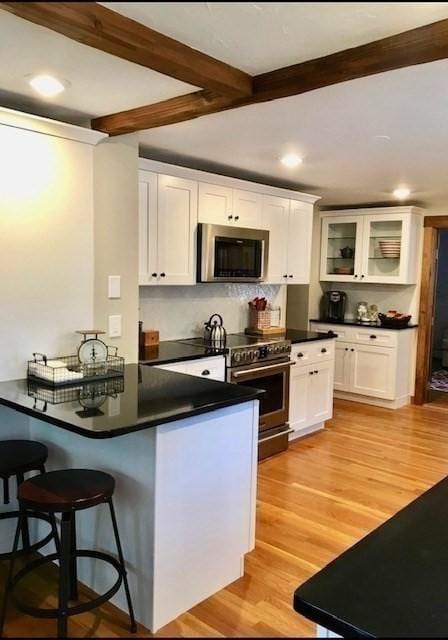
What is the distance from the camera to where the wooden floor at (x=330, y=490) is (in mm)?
2279

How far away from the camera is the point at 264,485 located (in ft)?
11.1

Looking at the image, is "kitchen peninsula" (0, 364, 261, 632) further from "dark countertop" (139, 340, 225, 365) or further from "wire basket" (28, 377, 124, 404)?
"dark countertop" (139, 340, 225, 365)

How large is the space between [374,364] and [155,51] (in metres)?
4.43

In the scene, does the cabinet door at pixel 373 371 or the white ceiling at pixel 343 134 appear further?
the cabinet door at pixel 373 371

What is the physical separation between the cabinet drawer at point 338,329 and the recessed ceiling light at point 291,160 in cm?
236

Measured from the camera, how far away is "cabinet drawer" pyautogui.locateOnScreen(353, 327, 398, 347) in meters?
5.31

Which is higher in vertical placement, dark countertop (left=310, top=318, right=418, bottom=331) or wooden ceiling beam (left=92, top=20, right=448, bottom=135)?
wooden ceiling beam (left=92, top=20, right=448, bottom=135)

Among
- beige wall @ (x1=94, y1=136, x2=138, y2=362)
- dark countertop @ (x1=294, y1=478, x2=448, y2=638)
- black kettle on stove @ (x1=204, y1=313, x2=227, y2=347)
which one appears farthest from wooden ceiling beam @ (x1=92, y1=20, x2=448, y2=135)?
black kettle on stove @ (x1=204, y1=313, x2=227, y2=347)

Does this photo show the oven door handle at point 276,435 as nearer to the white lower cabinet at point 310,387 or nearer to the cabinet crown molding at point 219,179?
the white lower cabinet at point 310,387

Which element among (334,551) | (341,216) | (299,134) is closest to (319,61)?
(299,134)

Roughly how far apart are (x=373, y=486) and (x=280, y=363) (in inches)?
42.7

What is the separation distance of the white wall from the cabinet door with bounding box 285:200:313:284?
2229 mm

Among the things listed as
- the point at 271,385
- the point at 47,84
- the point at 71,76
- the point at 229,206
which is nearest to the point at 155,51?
the point at 71,76

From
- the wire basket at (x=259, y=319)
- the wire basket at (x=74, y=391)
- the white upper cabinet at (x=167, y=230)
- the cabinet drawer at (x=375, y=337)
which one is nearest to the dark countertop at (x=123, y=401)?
the wire basket at (x=74, y=391)
